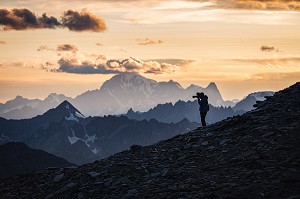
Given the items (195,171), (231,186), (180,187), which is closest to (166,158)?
(195,171)

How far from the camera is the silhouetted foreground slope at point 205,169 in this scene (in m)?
16.9

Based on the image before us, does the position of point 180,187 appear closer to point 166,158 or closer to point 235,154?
point 235,154

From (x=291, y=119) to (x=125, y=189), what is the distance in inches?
401

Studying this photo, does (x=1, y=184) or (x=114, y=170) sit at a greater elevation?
(x=114, y=170)

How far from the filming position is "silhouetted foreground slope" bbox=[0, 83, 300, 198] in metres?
16.9

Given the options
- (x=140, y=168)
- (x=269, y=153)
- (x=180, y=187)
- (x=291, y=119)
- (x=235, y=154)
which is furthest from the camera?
(x=291, y=119)

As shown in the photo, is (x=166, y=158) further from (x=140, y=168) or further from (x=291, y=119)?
(x=291, y=119)

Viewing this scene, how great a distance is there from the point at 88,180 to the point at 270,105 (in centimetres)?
1394

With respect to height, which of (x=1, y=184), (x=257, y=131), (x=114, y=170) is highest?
(x=257, y=131)

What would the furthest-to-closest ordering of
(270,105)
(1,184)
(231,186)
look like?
(270,105), (1,184), (231,186)

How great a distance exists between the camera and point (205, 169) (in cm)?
2008

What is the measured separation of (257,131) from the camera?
79.3 ft

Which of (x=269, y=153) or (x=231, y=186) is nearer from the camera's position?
(x=231, y=186)

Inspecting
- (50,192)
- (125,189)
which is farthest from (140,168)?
(50,192)
